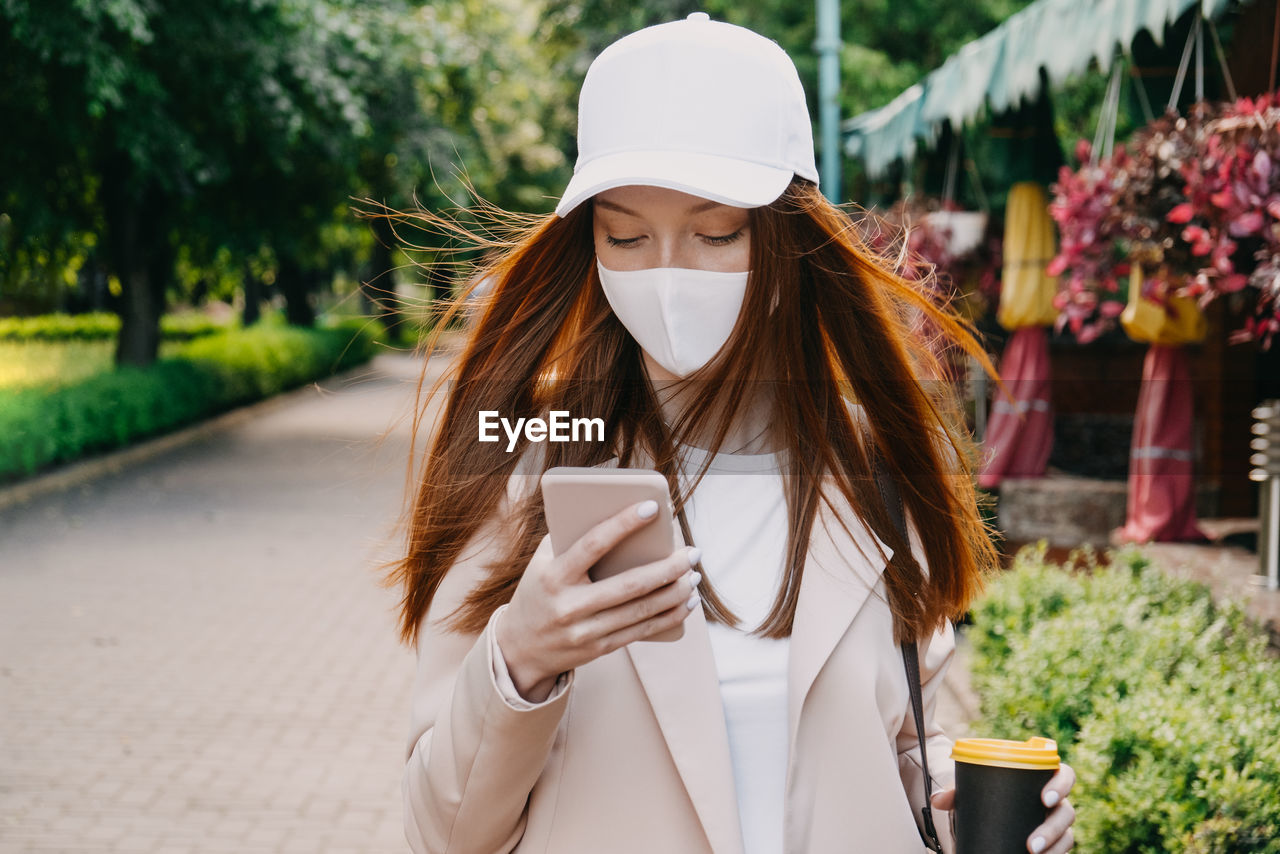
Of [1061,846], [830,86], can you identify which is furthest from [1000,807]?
[830,86]

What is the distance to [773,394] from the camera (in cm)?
187

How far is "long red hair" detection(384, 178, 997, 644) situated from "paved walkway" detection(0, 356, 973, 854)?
312mm

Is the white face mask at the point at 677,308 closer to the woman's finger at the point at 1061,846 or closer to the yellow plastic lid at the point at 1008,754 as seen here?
the yellow plastic lid at the point at 1008,754

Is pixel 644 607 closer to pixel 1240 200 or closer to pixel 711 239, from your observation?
pixel 711 239

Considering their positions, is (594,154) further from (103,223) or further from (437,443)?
(103,223)

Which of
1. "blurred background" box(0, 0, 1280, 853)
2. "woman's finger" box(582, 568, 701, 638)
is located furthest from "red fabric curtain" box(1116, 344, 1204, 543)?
"woman's finger" box(582, 568, 701, 638)

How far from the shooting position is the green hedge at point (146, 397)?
12250 mm

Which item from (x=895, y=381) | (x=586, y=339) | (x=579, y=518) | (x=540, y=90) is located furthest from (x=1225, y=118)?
(x=540, y=90)

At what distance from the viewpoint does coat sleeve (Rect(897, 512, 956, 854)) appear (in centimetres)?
180

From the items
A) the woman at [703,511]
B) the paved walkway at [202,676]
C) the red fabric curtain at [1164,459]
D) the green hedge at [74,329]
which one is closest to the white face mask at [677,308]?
the woman at [703,511]

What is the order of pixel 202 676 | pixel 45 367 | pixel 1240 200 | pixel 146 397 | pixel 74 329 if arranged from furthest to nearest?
pixel 74 329
pixel 146 397
pixel 45 367
pixel 202 676
pixel 1240 200

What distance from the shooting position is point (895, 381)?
1.90m

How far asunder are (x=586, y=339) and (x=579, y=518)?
64 centimetres

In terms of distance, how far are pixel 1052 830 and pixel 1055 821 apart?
0.04 feet
